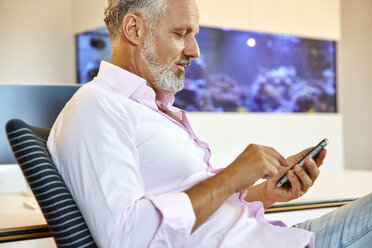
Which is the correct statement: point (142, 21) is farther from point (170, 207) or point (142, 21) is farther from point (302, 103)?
point (302, 103)

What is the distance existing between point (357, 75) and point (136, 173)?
4.94 meters

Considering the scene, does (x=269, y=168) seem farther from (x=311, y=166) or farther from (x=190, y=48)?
(x=190, y=48)

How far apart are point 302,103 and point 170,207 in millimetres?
4125

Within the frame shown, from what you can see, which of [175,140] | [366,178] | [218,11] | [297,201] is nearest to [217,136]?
[218,11]

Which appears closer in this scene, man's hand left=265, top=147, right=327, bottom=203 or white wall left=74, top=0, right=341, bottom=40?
man's hand left=265, top=147, right=327, bottom=203

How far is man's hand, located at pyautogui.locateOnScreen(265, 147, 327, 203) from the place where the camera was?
116 cm

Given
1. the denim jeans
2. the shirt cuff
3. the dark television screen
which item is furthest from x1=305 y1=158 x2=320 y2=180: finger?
the dark television screen

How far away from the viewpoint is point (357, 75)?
5.44m

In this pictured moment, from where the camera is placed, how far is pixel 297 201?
1.45 metres

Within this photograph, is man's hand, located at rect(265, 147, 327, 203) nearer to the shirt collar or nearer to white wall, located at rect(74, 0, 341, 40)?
the shirt collar

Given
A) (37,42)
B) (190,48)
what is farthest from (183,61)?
(37,42)

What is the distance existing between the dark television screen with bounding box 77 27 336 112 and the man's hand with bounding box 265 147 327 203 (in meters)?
2.63

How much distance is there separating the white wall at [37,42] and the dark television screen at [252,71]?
128mm

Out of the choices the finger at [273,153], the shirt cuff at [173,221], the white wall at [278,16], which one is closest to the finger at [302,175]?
the finger at [273,153]
